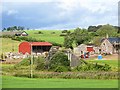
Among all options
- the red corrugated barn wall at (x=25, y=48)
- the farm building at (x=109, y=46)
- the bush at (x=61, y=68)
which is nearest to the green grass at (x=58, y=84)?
the bush at (x=61, y=68)

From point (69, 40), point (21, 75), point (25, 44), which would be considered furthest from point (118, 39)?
point (21, 75)

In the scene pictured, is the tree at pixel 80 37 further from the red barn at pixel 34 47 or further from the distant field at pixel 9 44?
the distant field at pixel 9 44

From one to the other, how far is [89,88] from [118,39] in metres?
71.2

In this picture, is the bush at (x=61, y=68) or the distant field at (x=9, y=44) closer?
the bush at (x=61, y=68)

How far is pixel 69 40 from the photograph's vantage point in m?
97.2

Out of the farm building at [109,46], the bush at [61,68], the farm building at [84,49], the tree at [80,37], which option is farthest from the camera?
the tree at [80,37]

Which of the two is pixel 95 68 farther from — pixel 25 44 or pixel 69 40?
pixel 69 40

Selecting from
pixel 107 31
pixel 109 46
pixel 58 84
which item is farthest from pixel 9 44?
pixel 58 84

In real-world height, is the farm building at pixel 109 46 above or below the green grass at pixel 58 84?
above

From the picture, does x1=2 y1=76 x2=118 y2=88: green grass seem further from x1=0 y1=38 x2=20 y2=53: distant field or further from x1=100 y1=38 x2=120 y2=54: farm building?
x1=0 y1=38 x2=20 y2=53: distant field

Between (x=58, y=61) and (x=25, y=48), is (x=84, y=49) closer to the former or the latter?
(x=25, y=48)

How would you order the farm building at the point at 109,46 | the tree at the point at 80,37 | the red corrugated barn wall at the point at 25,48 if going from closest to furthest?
the red corrugated barn wall at the point at 25,48 < the farm building at the point at 109,46 < the tree at the point at 80,37

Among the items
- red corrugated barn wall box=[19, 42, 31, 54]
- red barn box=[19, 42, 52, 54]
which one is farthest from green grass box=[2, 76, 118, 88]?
red barn box=[19, 42, 52, 54]

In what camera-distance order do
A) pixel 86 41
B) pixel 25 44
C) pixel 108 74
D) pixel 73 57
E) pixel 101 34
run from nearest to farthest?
pixel 108 74, pixel 73 57, pixel 25 44, pixel 86 41, pixel 101 34
